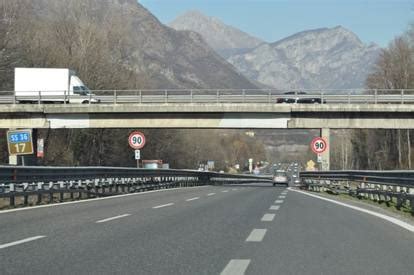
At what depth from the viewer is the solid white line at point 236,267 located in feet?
24.1

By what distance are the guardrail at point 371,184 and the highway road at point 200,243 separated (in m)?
3.34

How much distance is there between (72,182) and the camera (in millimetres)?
22141

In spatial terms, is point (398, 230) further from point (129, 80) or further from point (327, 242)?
point (129, 80)

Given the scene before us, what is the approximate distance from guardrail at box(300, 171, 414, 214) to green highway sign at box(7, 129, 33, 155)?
11.4m

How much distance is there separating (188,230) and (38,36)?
183ft

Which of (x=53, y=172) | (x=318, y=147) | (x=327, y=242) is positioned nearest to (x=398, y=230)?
(x=327, y=242)

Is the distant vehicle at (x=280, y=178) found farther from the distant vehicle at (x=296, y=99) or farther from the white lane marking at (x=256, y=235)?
the white lane marking at (x=256, y=235)

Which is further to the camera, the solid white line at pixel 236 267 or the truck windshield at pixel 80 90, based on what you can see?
the truck windshield at pixel 80 90

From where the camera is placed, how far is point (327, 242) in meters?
10.1

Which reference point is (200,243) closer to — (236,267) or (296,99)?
(236,267)

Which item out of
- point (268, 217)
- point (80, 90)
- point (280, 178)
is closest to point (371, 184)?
point (268, 217)

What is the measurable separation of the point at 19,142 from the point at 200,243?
14.1 m

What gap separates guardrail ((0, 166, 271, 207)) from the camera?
1789 cm

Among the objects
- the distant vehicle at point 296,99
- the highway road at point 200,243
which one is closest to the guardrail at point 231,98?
the distant vehicle at point 296,99
